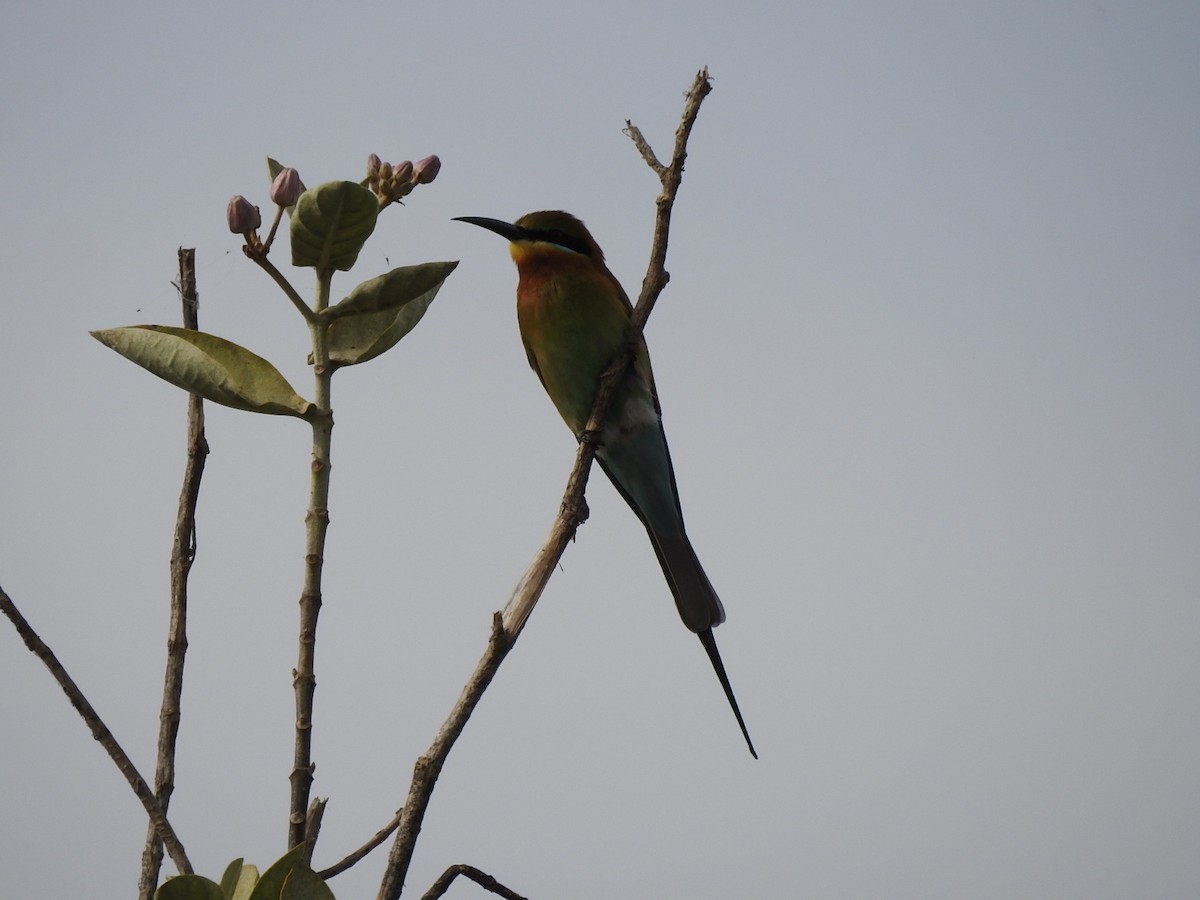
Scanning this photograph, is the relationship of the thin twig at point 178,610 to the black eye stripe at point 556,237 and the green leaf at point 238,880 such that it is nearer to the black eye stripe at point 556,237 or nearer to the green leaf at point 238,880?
the green leaf at point 238,880

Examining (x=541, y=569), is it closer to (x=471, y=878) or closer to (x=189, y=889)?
(x=471, y=878)

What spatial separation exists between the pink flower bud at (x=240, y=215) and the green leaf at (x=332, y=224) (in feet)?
0.14

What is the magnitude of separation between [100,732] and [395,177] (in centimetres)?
55

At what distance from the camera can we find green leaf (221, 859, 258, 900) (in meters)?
0.81

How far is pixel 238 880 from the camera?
824 millimetres

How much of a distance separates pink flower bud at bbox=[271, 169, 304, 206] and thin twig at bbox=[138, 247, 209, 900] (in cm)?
13

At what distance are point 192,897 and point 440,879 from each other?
18 centimetres

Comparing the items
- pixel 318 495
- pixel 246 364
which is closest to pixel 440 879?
pixel 318 495

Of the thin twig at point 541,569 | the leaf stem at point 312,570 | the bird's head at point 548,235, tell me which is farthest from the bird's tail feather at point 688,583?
the leaf stem at point 312,570

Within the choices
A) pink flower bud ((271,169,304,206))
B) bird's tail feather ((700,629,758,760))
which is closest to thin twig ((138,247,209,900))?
pink flower bud ((271,169,304,206))

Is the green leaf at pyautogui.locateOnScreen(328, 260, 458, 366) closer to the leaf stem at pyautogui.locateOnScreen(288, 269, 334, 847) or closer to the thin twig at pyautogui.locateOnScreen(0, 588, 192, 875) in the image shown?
the leaf stem at pyautogui.locateOnScreen(288, 269, 334, 847)

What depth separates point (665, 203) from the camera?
1.32 metres

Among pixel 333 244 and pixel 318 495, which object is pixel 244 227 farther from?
pixel 318 495

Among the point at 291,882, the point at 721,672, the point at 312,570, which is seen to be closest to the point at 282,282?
the point at 312,570
